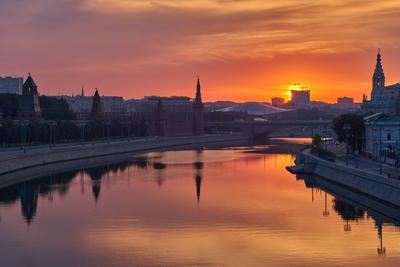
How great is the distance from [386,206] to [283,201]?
29.9 ft

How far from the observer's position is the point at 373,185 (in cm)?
5156

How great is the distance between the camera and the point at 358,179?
5612 centimetres

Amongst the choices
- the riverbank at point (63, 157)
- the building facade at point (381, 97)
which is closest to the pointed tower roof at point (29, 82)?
the riverbank at point (63, 157)

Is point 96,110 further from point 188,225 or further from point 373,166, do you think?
point 188,225

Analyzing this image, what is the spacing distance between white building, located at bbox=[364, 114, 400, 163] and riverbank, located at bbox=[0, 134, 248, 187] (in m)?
32.6

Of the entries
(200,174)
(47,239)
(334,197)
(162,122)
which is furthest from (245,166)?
(162,122)

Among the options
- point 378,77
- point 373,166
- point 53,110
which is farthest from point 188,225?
point 53,110

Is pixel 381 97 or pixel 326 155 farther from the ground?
pixel 381 97

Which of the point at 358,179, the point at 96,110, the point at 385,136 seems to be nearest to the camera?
the point at 358,179

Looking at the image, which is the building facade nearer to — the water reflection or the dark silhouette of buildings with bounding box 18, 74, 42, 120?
the water reflection

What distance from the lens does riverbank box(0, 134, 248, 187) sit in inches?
2795

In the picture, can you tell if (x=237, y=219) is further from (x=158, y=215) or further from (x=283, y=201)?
(x=283, y=201)

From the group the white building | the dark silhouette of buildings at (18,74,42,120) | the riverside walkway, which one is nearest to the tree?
the white building

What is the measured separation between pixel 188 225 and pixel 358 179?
59.1ft
